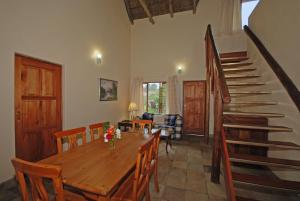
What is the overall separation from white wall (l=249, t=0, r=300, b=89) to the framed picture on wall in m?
4.08

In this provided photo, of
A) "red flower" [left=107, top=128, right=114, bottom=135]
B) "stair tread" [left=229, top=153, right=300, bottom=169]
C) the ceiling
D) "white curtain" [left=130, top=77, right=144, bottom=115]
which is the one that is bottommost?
"stair tread" [left=229, top=153, right=300, bottom=169]

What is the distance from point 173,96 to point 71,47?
3.57 metres

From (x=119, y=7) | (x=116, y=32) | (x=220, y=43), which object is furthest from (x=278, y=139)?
(x=119, y=7)

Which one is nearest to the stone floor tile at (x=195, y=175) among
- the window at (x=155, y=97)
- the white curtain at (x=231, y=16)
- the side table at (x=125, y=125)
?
the side table at (x=125, y=125)

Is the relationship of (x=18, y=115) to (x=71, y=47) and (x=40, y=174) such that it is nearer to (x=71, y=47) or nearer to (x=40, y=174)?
(x=71, y=47)

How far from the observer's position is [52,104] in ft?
9.84

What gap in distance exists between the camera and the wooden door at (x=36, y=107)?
95.3 inches

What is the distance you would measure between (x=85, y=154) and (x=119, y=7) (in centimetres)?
541

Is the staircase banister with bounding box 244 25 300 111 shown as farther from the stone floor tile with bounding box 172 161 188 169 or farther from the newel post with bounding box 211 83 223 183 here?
the stone floor tile with bounding box 172 161 188 169

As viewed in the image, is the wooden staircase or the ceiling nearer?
the wooden staircase

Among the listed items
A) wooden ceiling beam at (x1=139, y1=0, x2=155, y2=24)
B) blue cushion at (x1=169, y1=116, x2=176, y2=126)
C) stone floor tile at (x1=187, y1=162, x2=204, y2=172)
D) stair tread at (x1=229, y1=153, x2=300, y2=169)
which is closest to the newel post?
stair tread at (x1=229, y1=153, x2=300, y2=169)

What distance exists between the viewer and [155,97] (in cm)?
603

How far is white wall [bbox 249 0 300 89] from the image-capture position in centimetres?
204

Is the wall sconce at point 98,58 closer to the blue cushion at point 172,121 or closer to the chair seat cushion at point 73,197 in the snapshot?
the blue cushion at point 172,121
